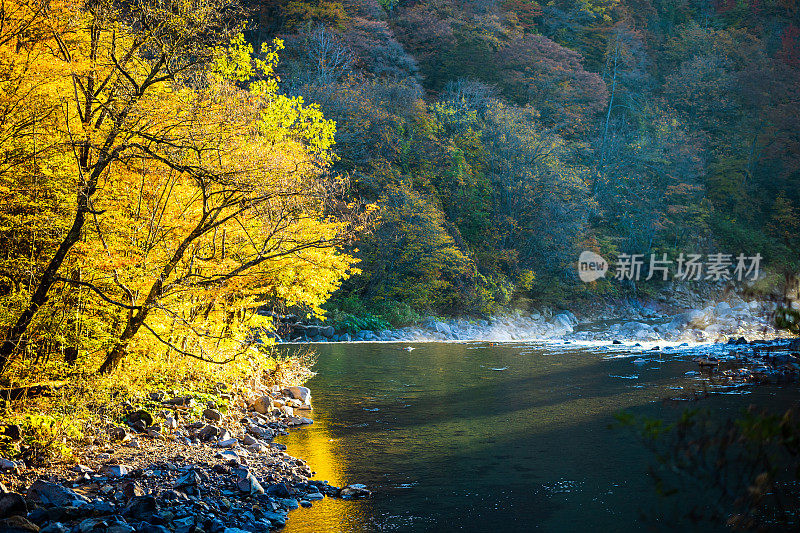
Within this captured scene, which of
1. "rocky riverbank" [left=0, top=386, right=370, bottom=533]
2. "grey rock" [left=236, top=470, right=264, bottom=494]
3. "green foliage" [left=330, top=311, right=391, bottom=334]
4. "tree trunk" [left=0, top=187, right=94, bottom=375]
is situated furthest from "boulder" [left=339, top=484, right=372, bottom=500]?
"green foliage" [left=330, top=311, right=391, bottom=334]

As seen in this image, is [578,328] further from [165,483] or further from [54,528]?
[54,528]

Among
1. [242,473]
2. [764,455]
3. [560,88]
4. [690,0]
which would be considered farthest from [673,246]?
[764,455]

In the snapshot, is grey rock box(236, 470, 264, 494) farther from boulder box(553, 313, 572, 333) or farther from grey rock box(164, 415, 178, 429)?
boulder box(553, 313, 572, 333)

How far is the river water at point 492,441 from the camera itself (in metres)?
6.98

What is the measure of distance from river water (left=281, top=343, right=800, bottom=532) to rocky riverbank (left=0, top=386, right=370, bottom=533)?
1.54 feet

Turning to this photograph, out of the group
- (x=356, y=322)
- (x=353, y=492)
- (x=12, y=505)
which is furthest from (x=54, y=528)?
(x=356, y=322)

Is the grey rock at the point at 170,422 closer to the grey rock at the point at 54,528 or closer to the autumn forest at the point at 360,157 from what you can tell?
the autumn forest at the point at 360,157

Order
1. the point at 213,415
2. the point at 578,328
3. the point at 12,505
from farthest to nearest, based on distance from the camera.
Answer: the point at 578,328
the point at 213,415
the point at 12,505

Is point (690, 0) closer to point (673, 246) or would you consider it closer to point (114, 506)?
point (673, 246)

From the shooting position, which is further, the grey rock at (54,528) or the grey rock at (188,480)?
the grey rock at (188,480)

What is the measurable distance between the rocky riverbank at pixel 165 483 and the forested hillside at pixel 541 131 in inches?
702

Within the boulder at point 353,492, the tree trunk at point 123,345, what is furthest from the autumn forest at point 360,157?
the boulder at point 353,492

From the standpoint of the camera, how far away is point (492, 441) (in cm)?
1005

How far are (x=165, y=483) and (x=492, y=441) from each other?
498 cm
